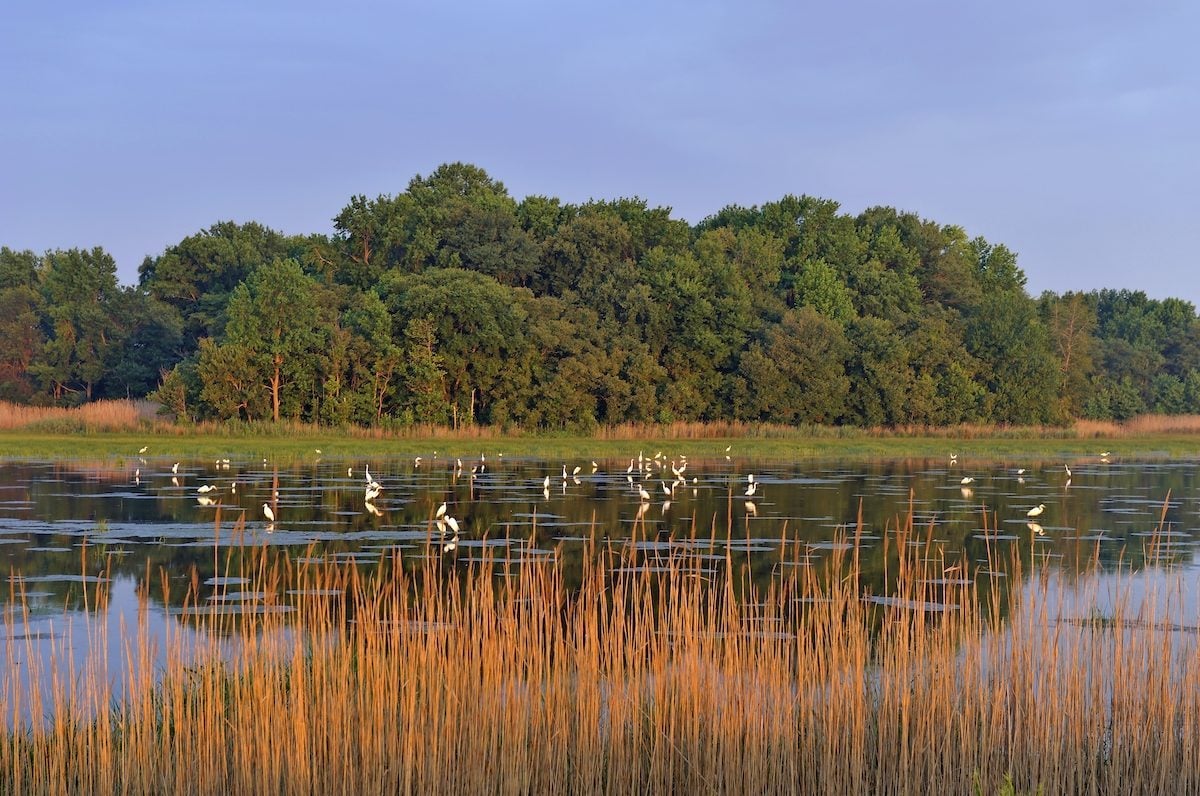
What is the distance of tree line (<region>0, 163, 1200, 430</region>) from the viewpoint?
3083 inches

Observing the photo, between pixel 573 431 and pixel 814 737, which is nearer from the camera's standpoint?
pixel 814 737

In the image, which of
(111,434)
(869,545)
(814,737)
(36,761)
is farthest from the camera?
(111,434)

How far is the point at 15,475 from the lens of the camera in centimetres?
4500

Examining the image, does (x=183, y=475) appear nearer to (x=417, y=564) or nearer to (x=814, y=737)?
(x=417, y=564)

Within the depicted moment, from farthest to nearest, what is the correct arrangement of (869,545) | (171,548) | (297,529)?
(297,529), (869,545), (171,548)

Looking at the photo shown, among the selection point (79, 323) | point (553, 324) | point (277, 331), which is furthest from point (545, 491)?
point (79, 323)

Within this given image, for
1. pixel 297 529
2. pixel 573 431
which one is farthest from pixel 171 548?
pixel 573 431

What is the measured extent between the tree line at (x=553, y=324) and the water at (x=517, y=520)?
2218 cm

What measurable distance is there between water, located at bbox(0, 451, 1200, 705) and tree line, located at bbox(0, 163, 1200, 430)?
22.2 metres

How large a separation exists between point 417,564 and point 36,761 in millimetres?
13678

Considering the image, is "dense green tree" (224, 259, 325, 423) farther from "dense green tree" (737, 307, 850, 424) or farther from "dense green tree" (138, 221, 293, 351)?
"dense green tree" (737, 307, 850, 424)

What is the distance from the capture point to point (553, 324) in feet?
272

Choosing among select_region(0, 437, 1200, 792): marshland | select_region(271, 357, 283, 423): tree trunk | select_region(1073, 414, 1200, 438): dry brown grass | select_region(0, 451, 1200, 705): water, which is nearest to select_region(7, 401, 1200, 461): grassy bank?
select_region(271, 357, 283, 423): tree trunk

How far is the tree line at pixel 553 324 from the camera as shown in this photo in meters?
78.3
